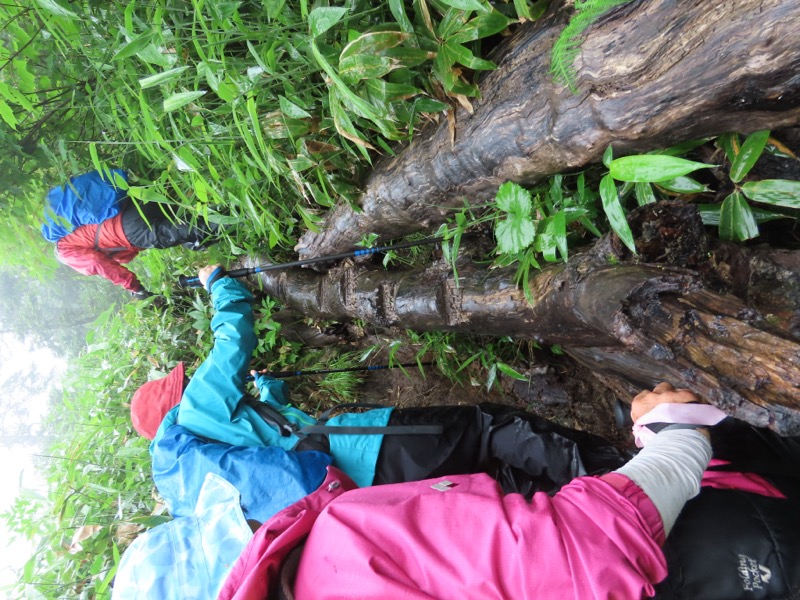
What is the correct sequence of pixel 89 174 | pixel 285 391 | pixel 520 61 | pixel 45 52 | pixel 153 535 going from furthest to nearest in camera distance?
pixel 89 174 → pixel 285 391 → pixel 45 52 → pixel 153 535 → pixel 520 61

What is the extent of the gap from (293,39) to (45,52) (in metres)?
2.24

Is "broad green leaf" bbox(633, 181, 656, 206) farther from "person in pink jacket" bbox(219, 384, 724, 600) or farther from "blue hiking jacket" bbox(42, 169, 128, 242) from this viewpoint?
"blue hiking jacket" bbox(42, 169, 128, 242)

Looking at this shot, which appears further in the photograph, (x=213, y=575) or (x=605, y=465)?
(x=605, y=465)

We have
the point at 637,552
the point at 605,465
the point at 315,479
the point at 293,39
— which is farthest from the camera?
the point at 605,465

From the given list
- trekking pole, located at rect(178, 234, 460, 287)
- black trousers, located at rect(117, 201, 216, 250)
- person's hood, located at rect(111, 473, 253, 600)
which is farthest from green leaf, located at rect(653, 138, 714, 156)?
black trousers, located at rect(117, 201, 216, 250)

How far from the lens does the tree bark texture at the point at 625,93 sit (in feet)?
3.08

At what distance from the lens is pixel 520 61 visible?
1438 mm

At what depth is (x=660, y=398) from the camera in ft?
4.77

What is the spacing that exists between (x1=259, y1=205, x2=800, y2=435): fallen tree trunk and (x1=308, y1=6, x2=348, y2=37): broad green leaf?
1.08 m

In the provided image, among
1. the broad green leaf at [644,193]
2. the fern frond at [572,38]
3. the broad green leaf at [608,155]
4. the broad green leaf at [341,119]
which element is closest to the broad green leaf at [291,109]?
the broad green leaf at [341,119]

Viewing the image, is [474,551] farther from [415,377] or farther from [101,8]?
[101,8]

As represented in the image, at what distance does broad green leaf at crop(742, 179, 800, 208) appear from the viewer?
3.94 ft

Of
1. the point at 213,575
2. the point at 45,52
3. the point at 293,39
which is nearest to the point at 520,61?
the point at 293,39

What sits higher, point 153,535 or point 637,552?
point 153,535
